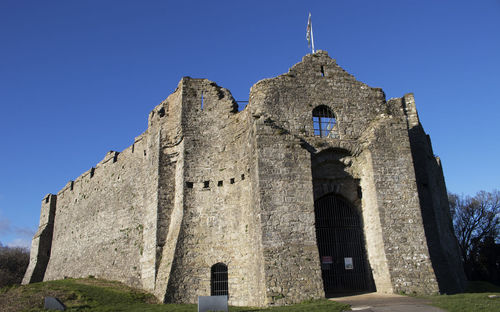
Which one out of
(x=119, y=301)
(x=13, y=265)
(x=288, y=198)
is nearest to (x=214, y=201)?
(x=288, y=198)

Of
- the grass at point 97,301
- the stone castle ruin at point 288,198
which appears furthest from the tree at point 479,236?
the grass at point 97,301

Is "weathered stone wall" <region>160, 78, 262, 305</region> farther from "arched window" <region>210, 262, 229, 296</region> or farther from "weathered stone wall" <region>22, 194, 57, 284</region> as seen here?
"weathered stone wall" <region>22, 194, 57, 284</region>

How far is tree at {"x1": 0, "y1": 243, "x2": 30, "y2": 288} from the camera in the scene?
32.2 m

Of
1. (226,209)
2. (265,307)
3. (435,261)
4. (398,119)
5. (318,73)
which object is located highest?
(318,73)

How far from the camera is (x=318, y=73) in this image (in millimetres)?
16656

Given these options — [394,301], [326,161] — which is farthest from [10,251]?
[394,301]

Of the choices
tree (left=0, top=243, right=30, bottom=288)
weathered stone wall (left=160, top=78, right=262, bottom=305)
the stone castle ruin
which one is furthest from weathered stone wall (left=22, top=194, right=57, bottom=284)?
weathered stone wall (left=160, top=78, right=262, bottom=305)

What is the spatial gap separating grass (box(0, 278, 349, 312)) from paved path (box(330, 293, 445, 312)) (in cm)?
68

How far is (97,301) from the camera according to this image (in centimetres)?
1409

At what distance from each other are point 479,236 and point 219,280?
83.6 ft

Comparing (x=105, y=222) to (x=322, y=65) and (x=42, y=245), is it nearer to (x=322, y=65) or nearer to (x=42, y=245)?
(x=42, y=245)

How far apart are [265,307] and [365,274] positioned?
175 inches

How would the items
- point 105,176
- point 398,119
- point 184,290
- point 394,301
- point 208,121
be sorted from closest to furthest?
point 394,301 → point 184,290 → point 398,119 → point 208,121 → point 105,176

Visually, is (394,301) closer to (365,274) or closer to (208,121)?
(365,274)
